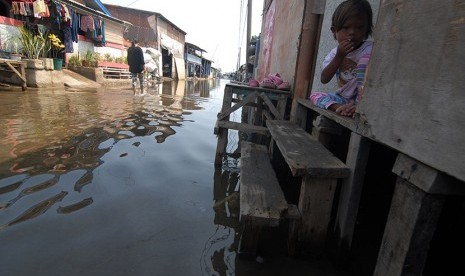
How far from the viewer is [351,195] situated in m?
1.91

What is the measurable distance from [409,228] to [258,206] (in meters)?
0.90

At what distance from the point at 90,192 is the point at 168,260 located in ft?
4.27

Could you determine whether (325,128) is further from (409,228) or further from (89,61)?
(89,61)

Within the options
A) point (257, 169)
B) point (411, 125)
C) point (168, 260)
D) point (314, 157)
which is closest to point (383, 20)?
point (411, 125)

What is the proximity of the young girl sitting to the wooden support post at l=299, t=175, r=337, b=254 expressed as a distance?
0.67m

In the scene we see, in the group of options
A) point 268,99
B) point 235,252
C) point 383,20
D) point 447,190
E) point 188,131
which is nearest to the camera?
point 447,190

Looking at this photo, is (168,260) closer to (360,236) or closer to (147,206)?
(147,206)

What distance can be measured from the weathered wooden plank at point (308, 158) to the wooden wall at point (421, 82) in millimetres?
401

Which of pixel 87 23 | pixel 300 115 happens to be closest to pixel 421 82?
pixel 300 115

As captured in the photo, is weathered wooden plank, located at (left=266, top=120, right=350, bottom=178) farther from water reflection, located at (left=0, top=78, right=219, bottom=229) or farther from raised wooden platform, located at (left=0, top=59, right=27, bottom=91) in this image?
raised wooden platform, located at (left=0, top=59, right=27, bottom=91)

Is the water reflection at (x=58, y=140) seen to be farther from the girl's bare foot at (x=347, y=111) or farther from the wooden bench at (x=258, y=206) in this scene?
the girl's bare foot at (x=347, y=111)

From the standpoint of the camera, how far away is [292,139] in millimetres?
2607

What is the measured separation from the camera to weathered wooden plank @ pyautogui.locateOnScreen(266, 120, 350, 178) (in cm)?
186

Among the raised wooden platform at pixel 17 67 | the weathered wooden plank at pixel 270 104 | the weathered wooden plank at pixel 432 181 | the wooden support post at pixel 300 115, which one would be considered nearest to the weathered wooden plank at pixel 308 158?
the weathered wooden plank at pixel 432 181
